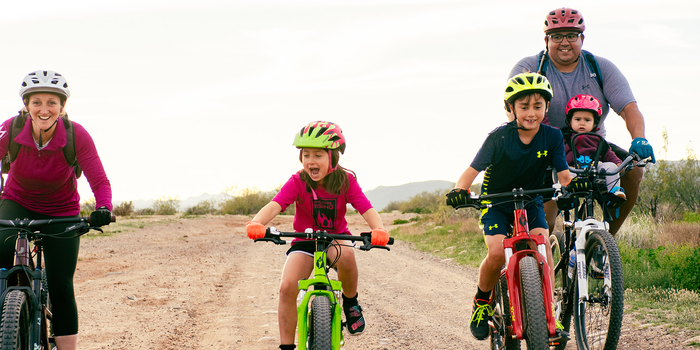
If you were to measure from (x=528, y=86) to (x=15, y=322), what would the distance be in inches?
155

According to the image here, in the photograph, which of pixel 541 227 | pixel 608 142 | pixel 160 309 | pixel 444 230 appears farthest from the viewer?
pixel 444 230

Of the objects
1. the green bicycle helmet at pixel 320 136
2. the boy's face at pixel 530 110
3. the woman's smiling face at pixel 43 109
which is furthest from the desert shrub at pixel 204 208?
the boy's face at pixel 530 110

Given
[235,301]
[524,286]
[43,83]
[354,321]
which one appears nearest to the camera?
[524,286]

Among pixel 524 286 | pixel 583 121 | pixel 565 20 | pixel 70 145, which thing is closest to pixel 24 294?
pixel 70 145

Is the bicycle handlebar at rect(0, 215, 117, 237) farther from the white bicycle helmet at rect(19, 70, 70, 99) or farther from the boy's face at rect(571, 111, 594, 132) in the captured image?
the boy's face at rect(571, 111, 594, 132)

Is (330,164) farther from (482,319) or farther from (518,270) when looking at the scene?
(482,319)

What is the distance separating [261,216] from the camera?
4004mm

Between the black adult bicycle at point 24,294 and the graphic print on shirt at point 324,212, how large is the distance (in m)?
1.60

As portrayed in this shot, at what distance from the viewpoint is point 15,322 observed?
133 inches

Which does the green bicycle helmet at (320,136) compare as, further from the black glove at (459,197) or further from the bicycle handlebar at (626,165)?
the bicycle handlebar at (626,165)

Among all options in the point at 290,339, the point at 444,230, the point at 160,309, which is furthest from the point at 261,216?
the point at 444,230

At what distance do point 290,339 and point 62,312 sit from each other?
1818 millimetres

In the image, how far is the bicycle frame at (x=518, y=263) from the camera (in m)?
3.70

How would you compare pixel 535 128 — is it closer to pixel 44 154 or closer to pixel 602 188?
pixel 602 188
